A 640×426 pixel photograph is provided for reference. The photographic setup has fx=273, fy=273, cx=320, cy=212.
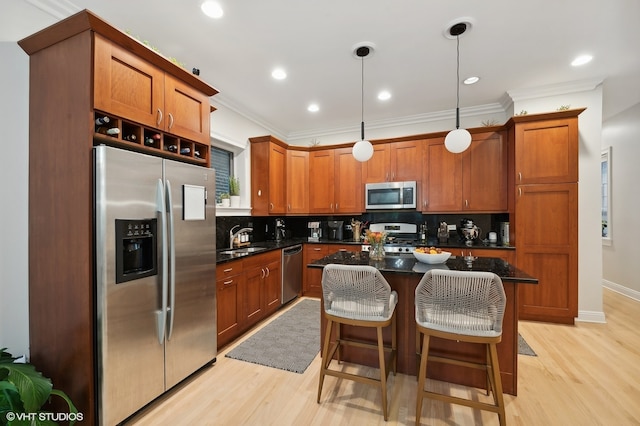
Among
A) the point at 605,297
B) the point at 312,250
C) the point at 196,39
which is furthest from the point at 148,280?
the point at 605,297

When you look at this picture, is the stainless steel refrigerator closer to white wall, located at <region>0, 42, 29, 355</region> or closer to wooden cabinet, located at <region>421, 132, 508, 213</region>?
white wall, located at <region>0, 42, 29, 355</region>

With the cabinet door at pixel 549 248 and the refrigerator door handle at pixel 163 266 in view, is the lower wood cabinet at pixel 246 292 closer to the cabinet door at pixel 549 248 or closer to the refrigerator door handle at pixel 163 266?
the refrigerator door handle at pixel 163 266

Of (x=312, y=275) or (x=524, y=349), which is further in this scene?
(x=312, y=275)

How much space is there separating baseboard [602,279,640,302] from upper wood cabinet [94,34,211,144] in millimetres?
6320

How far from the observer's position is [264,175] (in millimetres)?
4242

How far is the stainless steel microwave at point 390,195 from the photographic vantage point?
165 inches

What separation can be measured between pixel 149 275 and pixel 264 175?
262 cm

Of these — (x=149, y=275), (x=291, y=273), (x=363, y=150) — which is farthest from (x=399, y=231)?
(x=149, y=275)

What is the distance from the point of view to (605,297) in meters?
4.24

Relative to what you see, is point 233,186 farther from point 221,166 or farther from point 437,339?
point 437,339

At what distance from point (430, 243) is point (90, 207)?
3830 mm

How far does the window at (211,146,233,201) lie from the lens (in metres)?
3.89

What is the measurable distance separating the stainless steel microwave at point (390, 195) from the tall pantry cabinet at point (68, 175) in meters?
3.28

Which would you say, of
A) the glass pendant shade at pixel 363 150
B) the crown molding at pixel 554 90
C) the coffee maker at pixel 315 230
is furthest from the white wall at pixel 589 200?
the coffee maker at pixel 315 230
